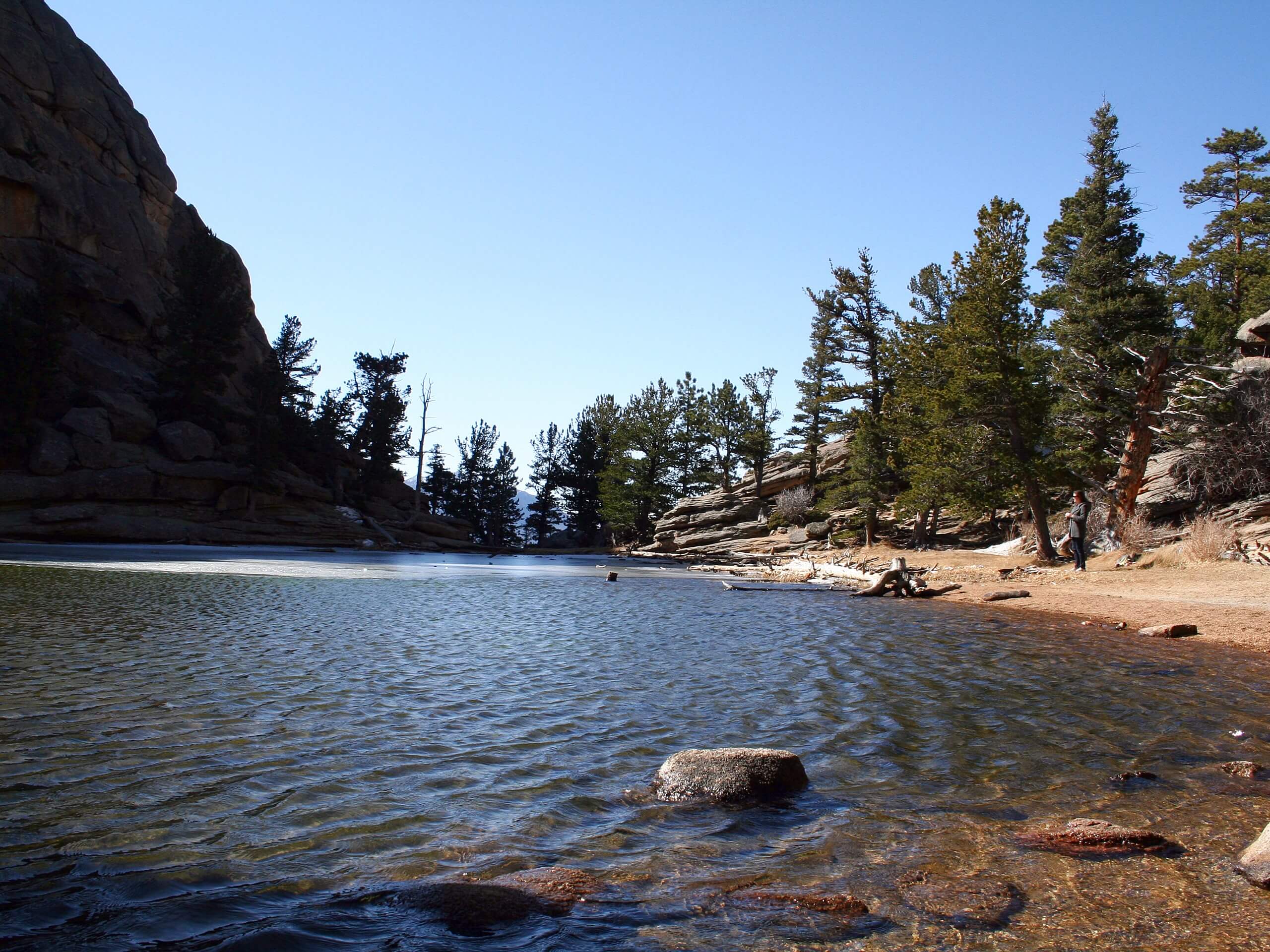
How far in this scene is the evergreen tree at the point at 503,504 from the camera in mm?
81625

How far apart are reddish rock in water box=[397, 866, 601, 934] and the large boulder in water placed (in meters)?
1.69

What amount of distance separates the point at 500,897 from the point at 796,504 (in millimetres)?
57089

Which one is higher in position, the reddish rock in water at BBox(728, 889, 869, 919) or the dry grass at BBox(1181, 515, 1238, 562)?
the dry grass at BBox(1181, 515, 1238, 562)

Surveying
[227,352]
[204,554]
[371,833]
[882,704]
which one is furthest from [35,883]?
[227,352]

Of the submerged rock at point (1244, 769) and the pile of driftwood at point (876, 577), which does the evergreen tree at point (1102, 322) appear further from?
the submerged rock at point (1244, 769)

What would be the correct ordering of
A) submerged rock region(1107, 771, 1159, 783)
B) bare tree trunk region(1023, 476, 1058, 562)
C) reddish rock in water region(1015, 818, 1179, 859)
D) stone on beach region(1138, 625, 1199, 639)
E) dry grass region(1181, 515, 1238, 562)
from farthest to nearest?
bare tree trunk region(1023, 476, 1058, 562)
dry grass region(1181, 515, 1238, 562)
stone on beach region(1138, 625, 1199, 639)
submerged rock region(1107, 771, 1159, 783)
reddish rock in water region(1015, 818, 1179, 859)

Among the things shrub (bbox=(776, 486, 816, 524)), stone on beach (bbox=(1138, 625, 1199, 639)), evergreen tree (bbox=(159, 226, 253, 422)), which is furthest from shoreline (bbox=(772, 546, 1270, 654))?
evergreen tree (bbox=(159, 226, 253, 422))

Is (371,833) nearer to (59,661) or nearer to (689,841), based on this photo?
(689,841)

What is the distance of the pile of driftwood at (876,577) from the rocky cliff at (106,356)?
100 ft

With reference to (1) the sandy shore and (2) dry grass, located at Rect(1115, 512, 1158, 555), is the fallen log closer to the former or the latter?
(1) the sandy shore

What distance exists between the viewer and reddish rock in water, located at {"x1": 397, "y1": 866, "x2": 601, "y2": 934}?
4.11 meters

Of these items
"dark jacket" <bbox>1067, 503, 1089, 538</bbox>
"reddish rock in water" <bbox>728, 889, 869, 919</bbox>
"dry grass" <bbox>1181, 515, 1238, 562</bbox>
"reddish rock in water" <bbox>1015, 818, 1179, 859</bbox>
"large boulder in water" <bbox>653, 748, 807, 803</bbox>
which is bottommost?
"reddish rock in water" <bbox>728, 889, 869, 919</bbox>

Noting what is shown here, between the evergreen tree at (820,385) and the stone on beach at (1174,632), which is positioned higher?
the evergreen tree at (820,385)

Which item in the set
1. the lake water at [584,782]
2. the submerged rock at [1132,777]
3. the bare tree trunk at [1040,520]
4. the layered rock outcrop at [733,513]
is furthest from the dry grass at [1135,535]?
the layered rock outcrop at [733,513]
